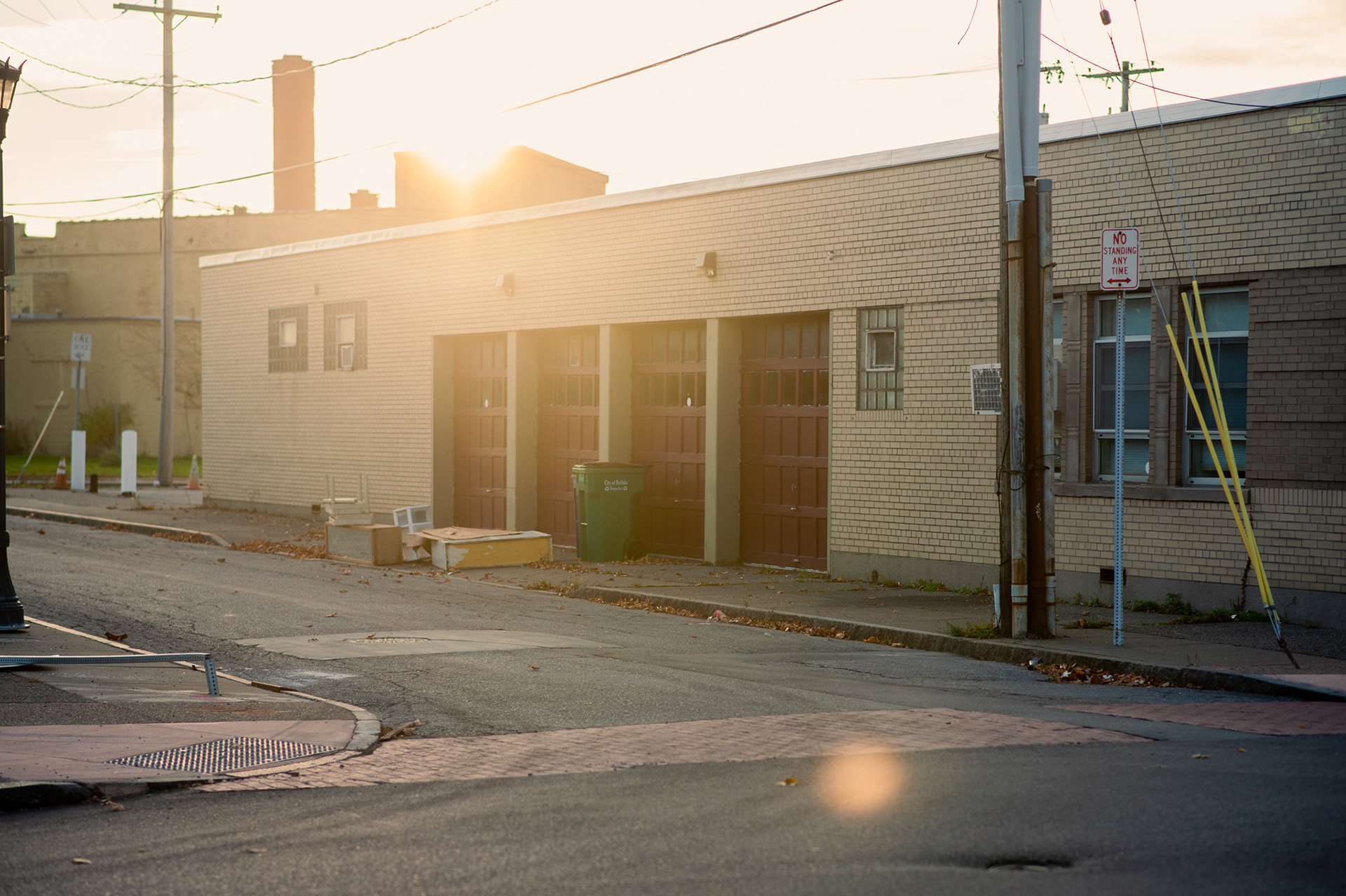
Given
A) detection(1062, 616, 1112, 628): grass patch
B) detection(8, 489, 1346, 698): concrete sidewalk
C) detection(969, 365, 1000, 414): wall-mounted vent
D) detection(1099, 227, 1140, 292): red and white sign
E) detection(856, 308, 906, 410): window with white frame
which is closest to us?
detection(8, 489, 1346, 698): concrete sidewalk

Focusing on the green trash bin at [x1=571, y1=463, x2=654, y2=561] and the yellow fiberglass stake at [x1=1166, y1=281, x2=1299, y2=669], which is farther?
the green trash bin at [x1=571, y1=463, x2=654, y2=561]

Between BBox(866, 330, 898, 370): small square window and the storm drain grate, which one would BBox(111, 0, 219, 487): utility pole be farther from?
Result: the storm drain grate

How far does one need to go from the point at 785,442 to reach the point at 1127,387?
482 cm

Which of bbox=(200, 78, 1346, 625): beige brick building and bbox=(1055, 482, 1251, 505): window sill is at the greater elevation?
bbox=(200, 78, 1346, 625): beige brick building

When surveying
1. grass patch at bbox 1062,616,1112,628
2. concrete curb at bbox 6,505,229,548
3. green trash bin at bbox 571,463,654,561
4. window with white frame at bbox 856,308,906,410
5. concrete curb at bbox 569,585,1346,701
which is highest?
window with white frame at bbox 856,308,906,410

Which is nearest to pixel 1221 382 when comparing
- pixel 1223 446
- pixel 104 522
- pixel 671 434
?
pixel 1223 446

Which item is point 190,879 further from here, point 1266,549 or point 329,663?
point 1266,549

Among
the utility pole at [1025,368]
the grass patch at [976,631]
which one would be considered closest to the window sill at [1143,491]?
the utility pole at [1025,368]

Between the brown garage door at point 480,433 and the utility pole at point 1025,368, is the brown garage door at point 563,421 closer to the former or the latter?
the brown garage door at point 480,433

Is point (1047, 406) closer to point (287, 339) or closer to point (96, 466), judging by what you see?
point (287, 339)

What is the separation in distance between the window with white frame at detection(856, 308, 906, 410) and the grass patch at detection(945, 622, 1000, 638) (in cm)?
436

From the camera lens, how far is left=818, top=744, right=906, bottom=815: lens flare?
5.86 m

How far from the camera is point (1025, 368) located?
1127cm

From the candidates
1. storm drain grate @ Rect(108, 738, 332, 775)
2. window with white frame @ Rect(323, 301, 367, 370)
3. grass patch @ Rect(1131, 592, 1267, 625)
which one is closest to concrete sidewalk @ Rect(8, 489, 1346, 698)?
grass patch @ Rect(1131, 592, 1267, 625)
